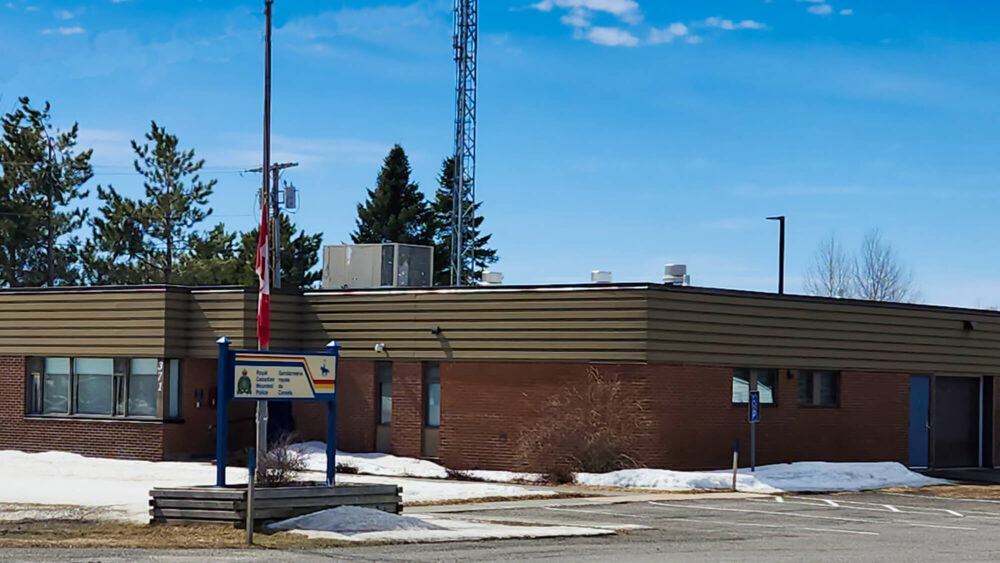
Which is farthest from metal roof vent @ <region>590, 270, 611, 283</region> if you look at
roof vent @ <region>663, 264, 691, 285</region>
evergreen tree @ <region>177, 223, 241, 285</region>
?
evergreen tree @ <region>177, 223, 241, 285</region>

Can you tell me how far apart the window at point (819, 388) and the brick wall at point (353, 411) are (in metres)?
10.2

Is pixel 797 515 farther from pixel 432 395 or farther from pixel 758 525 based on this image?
pixel 432 395

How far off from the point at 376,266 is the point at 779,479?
12431 millimetres

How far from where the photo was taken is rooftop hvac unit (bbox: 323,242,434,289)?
3712 cm

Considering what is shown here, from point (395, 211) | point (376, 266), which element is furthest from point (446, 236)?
point (376, 266)

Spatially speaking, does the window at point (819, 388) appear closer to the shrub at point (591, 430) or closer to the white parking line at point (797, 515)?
the shrub at point (591, 430)

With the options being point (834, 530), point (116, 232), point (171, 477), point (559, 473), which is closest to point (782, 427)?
point (559, 473)

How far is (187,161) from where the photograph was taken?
6644 centimetres

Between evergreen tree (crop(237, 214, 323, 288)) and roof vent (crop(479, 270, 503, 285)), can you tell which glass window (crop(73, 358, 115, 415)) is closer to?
roof vent (crop(479, 270, 503, 285))

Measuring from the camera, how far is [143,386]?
3478 cm

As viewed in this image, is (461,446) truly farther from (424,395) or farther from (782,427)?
(782,427)

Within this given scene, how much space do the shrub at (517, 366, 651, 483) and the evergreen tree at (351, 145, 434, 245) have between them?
42612 mm

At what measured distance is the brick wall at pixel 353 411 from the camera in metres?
34.6

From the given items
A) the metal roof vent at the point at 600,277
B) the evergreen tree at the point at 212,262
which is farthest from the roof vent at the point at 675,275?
the evergreen tree at the point at 212,262
